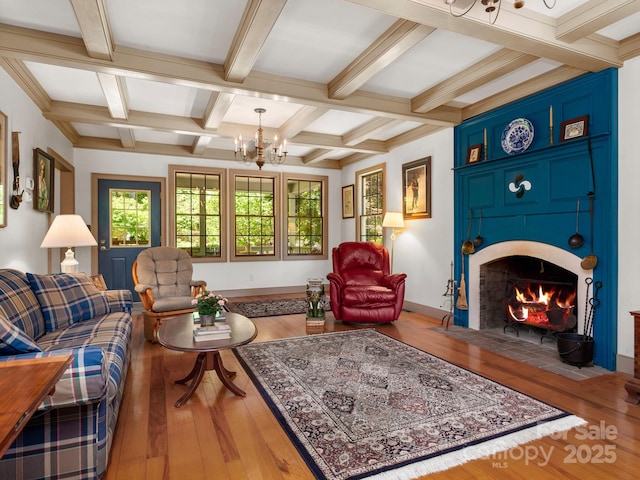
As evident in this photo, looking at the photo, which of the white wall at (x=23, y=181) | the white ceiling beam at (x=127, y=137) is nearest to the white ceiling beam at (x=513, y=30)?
the white wall at (x=23, y=181)

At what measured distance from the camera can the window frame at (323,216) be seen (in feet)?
24.3

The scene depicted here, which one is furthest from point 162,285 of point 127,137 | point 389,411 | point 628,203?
point 628,203

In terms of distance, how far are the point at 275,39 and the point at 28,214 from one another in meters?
3.07

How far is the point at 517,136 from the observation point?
13.1 feet

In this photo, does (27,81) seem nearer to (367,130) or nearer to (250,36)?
(250,36)

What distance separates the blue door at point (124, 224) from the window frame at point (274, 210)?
1.23 meters

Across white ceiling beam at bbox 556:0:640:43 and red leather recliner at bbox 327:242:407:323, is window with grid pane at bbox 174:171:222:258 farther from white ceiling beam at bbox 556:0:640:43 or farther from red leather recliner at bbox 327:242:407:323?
white ceiling beam at bbox 556:0:640:43

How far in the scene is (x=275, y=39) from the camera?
302 centimetres

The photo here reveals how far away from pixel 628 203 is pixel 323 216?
209 inches

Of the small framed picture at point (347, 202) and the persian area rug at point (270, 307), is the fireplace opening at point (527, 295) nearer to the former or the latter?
the persian area rug at point (270, 307)

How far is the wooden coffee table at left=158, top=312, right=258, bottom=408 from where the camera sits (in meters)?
2.44

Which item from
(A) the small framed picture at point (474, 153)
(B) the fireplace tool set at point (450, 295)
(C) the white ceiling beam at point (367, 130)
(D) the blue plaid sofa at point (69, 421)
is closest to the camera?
(D) the blue plaid sofa at point (69, 421)

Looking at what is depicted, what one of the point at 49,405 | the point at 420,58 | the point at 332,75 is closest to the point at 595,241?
the point at 420,58

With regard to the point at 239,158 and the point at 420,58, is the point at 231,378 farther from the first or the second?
the point at 239,158
